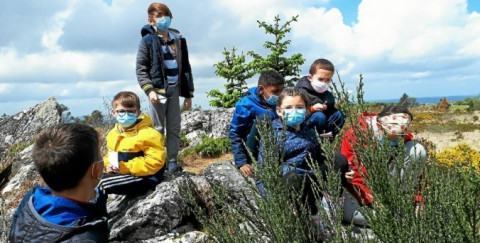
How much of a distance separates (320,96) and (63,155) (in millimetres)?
3592

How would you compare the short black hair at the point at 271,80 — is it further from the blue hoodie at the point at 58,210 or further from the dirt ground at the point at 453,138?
the dirt ground at the point at 453,138

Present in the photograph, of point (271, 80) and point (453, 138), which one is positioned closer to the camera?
point (271, 80)

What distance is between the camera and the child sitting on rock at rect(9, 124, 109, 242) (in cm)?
224

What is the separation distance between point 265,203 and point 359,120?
0.61 metres

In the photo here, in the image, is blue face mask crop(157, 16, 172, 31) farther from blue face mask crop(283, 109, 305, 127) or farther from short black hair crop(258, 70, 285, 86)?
blue face mask crop(283, 109, 305, 127)

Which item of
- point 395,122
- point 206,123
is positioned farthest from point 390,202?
point 206,123

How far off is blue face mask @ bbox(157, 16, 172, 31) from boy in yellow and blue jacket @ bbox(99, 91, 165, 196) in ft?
4.63

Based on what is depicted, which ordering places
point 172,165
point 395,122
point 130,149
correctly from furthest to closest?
point 172,165, point 130,149, point 395,122

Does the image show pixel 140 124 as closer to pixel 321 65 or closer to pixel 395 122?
pixel 321 65

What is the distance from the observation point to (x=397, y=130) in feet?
12.5

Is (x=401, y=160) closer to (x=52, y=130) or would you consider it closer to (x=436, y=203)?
(x=436, y=203)

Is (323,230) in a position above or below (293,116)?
below

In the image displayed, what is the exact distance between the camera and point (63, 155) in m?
2.34

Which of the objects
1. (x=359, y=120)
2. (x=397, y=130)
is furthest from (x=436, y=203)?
(x=397, y=130)
